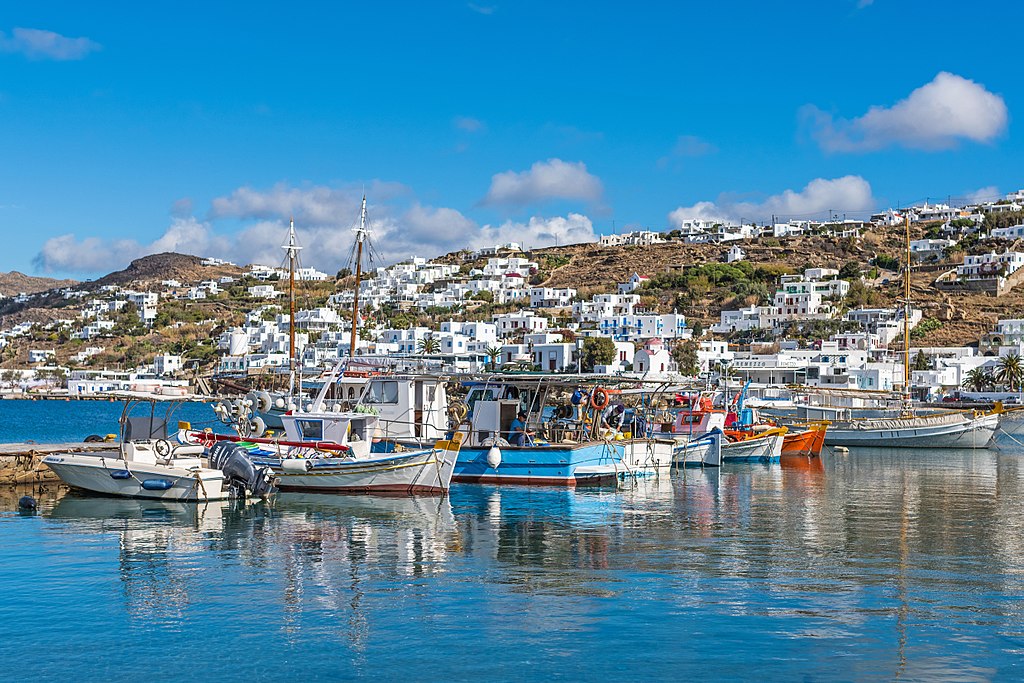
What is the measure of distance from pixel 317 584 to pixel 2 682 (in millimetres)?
5605

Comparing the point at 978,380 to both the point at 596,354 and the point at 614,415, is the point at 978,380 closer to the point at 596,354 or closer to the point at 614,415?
the point at 596,354

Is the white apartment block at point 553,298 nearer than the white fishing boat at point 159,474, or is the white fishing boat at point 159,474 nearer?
the white fishing boat at point 159,474

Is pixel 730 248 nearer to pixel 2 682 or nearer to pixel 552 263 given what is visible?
pixel 552 263

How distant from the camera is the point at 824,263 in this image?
17188cm

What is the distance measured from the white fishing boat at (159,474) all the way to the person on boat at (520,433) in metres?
8.68

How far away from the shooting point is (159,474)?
26750 mm

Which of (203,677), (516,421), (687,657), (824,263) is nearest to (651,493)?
(516,421)

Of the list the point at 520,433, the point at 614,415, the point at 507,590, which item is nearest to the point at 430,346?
the point at 614,415

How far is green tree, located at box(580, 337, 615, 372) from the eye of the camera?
101938mm

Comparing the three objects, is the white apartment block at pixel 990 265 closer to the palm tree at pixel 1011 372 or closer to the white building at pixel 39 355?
the palm tree at pixel 1011 372

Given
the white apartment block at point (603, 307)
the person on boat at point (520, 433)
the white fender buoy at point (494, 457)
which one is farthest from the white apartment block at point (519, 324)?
the white fender buoy at point (494, 457)

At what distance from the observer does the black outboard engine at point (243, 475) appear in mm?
26828

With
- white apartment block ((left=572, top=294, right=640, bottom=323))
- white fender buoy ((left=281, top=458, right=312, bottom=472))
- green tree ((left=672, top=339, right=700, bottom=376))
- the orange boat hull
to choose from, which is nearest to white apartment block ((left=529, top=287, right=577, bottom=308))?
white apartment block ((left=572, top=294, right=640, bottom=323))

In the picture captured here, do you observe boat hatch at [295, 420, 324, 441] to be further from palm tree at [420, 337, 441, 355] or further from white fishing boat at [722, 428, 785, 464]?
palm tree at [420, 337, 441, 355]
